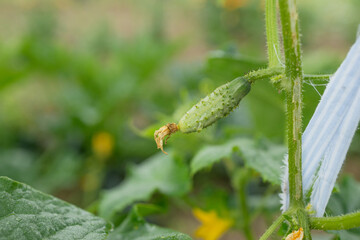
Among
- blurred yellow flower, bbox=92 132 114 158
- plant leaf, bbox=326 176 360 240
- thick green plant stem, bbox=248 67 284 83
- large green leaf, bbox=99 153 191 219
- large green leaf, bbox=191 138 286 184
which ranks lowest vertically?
plant leaf, bbox=326 176 360 240

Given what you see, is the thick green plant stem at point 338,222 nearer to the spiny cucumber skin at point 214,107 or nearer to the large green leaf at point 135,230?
the spiny cucumber skin at point 214,107

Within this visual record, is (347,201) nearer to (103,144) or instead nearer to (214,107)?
(214,107)

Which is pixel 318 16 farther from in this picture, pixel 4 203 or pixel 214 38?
pixel 4 203

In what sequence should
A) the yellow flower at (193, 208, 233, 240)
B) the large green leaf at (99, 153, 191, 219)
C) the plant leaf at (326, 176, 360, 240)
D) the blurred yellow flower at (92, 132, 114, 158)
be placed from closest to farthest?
the plant leaf at (326, 176, 360, 240)
the large green leaf at (99, 153, 191, 219)
the yellow flower at (193, 208, 233, 240)
the blurred yellow flower at (92, 132, 114, 158)

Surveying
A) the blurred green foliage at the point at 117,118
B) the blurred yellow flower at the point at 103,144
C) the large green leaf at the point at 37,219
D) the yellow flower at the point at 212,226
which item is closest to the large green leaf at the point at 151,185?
the blurred green foliage at the point at 117,118

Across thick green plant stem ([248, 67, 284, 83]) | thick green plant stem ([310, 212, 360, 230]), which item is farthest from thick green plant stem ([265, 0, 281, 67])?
thick green plant stem ([310, 212, 360, 230])

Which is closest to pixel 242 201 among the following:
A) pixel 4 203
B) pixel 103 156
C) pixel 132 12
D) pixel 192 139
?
pixel 192 139

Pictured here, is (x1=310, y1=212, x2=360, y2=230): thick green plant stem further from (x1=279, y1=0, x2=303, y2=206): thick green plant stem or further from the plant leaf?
the plant leaf

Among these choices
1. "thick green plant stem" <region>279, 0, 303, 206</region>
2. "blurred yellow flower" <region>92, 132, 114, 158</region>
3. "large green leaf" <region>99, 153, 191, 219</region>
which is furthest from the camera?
"blurred yellow flower" <region>92, 132, 114, 158</region>
